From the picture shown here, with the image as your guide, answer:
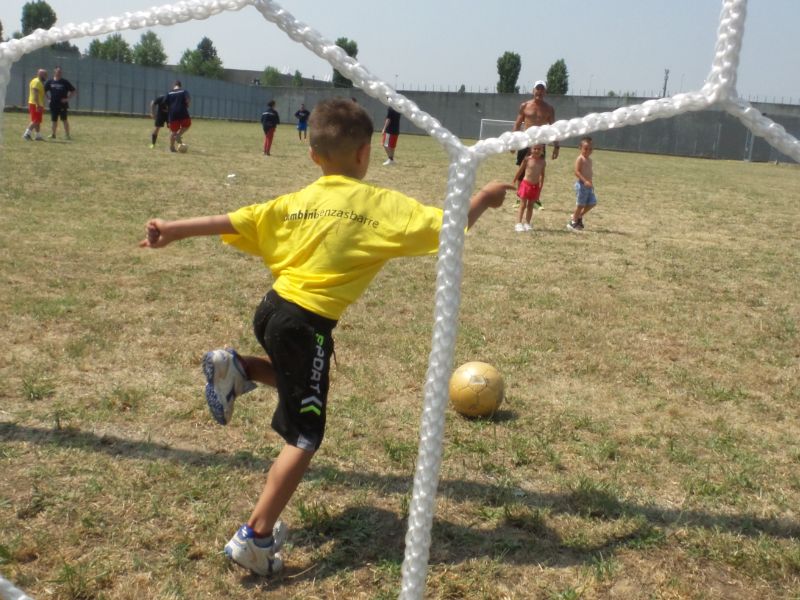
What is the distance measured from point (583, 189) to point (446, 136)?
8277 millimetres

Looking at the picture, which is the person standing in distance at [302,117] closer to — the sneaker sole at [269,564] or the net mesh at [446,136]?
the net mesh at [446,136]

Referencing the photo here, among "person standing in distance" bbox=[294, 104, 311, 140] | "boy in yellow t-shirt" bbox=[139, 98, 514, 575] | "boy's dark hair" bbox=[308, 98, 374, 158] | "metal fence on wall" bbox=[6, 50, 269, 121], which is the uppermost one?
"metal fence on wall" bbox=[6, 50, 269, 121]

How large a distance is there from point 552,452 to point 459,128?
173 feet

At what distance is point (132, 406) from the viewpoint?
396 centimetres

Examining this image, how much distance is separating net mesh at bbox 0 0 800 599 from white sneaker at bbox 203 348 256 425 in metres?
1.04

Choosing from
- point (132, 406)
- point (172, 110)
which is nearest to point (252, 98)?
point (172, 110)

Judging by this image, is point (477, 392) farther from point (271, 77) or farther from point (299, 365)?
point (271, 77)

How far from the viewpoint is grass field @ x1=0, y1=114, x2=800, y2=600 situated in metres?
2.74

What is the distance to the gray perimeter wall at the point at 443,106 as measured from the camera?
40.3m

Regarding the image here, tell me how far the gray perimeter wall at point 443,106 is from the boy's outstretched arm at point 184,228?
113ft

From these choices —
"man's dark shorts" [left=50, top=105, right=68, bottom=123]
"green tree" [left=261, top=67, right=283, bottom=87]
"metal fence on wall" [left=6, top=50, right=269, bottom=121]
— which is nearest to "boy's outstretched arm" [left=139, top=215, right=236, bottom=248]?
"man's dark shorts" [left=50, top=105, right=68, bottom=123]

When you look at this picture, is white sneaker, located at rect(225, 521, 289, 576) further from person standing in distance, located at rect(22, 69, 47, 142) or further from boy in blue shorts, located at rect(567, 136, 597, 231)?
person standing in distance, located at rect(22, 69, 47, 142)

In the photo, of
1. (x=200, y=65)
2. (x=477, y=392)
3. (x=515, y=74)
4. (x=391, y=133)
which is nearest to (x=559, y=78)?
(x=515, y=74)

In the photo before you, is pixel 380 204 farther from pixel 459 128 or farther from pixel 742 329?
pixel 459 128
